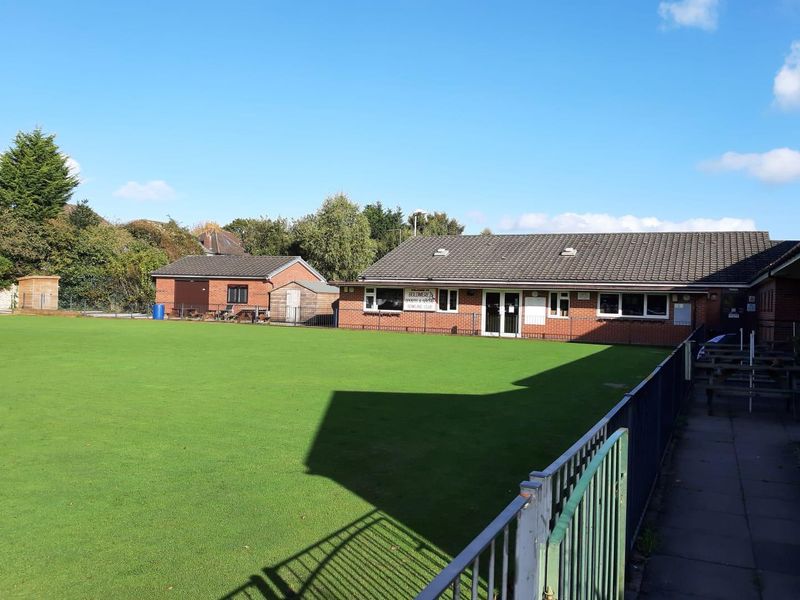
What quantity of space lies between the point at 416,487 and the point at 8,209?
171ft

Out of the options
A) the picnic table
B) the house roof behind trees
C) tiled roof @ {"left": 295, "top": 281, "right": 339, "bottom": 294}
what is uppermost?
the house roof behind trees

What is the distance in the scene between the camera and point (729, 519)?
4.91m

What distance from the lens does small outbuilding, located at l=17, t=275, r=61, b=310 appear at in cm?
4106

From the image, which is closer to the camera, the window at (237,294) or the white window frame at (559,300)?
the white window frame at (559,300)

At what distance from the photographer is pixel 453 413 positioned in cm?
861

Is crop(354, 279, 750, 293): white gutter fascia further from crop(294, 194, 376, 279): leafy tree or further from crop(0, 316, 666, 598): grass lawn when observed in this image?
crop(294, 194, 376, 279): leafy tree

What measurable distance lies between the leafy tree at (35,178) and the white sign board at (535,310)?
136 feet

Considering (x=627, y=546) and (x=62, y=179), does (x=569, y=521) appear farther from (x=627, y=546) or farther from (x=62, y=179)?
(x=62, y=179)

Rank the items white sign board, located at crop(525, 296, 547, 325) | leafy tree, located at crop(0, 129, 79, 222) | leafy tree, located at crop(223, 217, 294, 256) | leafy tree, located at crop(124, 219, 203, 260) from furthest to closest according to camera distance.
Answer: leafy tree, located at crop(223, 217, 294, 256) → leafy tree, located at crop(124, 219, 203, 260) → leafy tree, located at crop(0, 129, 79, 222) → white sign board, located at crop(525, 296, 547, 325)

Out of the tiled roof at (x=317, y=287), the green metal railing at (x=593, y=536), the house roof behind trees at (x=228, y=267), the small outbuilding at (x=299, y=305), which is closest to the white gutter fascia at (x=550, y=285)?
the small outbuilding at (x=299, y=305)

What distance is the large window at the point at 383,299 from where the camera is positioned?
102 feet

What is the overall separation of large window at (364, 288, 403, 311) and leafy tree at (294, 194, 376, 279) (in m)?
21.8

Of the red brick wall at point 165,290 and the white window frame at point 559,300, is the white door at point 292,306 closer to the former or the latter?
the red brick wall at point 165,290

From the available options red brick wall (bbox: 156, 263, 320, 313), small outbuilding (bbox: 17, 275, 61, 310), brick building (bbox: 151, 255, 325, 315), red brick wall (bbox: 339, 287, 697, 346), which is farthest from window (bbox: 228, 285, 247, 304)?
small outbuilding (bbox: 17, 275, 61, 310)
